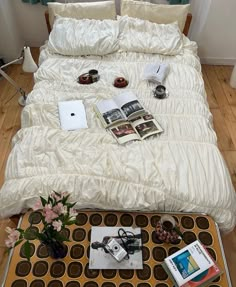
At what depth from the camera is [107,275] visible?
1142mm

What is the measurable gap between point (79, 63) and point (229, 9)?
1.56 metres

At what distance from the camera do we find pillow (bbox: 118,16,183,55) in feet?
7.21

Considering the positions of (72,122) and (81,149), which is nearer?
(81,149)

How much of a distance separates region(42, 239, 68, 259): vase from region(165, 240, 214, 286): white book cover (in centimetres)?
45

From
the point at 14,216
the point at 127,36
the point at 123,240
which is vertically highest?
the point at 127,36

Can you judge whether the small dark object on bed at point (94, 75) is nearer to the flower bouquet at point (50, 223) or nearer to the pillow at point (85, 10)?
the pillow at point (85, 10)

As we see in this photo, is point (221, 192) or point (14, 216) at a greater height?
point (221, 192)

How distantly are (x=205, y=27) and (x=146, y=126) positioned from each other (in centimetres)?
168

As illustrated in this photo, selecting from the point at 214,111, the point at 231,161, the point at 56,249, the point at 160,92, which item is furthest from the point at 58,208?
the point at 214,111

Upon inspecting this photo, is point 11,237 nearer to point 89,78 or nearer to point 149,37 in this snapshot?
point 89,78

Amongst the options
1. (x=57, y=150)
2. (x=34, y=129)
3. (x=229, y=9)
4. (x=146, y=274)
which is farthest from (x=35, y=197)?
(x=229, y=9)

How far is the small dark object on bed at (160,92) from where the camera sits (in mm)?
1832

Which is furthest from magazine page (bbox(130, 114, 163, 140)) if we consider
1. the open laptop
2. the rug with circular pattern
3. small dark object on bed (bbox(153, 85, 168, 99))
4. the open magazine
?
the rug with circular pattern

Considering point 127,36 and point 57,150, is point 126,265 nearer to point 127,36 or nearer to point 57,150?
point 57,150
